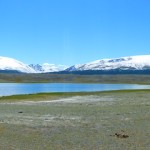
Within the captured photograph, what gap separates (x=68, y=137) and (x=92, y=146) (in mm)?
2990

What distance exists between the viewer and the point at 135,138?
21.4m

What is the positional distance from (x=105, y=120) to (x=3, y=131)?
9.18 meters

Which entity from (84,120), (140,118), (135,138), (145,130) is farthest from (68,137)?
(140,118)

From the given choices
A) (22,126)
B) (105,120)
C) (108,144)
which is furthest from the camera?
(105,120)

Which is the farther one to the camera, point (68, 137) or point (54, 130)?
point (54, 130)

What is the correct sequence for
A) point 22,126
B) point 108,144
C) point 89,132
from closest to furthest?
1. point 108,144
2. point 89,132
3. point 22,126

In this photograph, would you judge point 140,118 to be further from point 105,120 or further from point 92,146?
point 92,146

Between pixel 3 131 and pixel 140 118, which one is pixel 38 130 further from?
pixel 140 118

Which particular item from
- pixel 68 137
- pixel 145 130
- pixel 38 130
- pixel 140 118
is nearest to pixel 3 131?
pixel 38 130

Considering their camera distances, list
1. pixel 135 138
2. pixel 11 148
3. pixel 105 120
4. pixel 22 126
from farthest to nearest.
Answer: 1. pixel 105 120
2. pixel 22 126
3. pixel 135 138
4. pixel 11 148

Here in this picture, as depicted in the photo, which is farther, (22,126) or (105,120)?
(105,120)

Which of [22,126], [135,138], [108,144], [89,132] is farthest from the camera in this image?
[22,126]

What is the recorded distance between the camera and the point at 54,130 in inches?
976

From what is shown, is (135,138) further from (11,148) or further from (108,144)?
(11,148)
